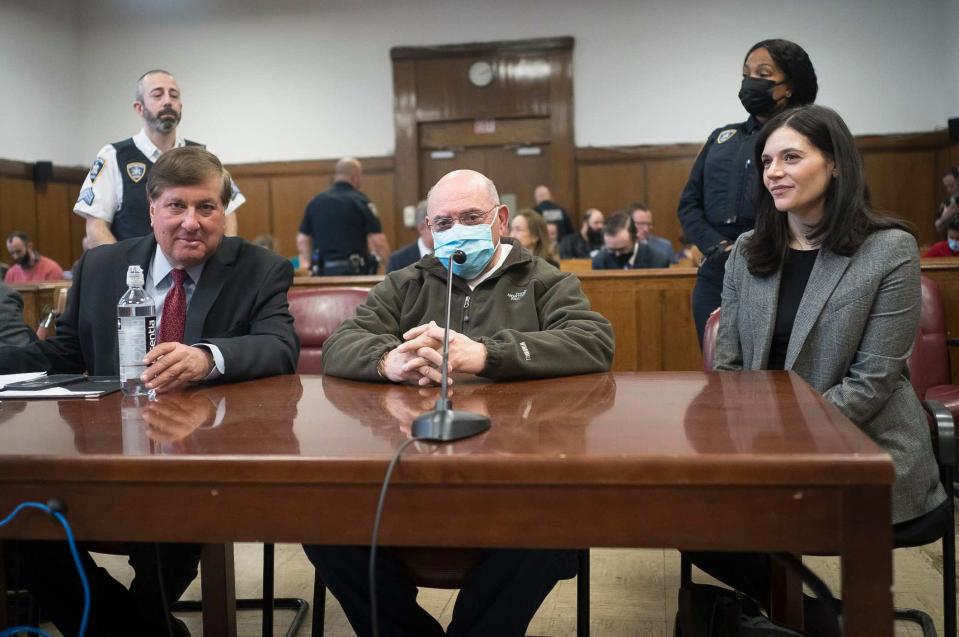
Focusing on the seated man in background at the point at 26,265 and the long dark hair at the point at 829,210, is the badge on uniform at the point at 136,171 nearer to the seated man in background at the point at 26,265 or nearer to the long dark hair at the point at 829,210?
the long dark hair at the point at 829,210

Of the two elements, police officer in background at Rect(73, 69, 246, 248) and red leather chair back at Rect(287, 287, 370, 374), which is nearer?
red leather chair back at Rect(287, 287, 370, 374)

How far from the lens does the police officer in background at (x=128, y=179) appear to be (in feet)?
11.5

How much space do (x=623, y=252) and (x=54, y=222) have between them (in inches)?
262

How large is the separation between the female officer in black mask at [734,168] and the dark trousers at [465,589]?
172 centimetres

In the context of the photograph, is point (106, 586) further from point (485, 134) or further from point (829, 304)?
point (485, 134)

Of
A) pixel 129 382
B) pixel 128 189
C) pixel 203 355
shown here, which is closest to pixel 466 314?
pixel 203 355

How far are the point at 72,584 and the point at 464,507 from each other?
1129 mm

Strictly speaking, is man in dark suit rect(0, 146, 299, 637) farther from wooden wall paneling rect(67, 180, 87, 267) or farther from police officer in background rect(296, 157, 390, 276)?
wooden wall paneling rect(67, 180, 87, 267)

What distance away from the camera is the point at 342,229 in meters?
6.48

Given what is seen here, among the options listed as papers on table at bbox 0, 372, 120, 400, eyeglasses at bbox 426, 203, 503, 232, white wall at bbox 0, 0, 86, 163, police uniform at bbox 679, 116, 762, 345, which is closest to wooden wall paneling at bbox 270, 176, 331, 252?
white wall at bbox 0, 0, 86, 163

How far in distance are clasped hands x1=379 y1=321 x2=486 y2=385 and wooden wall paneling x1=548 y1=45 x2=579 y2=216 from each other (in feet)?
26.0

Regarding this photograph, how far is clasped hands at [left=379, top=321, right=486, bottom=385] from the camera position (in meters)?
1.64

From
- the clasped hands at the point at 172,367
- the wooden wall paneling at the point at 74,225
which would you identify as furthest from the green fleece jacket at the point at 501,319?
the wooden wall paneling at the point at 74,225

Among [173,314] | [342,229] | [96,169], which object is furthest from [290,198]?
[173,314]
